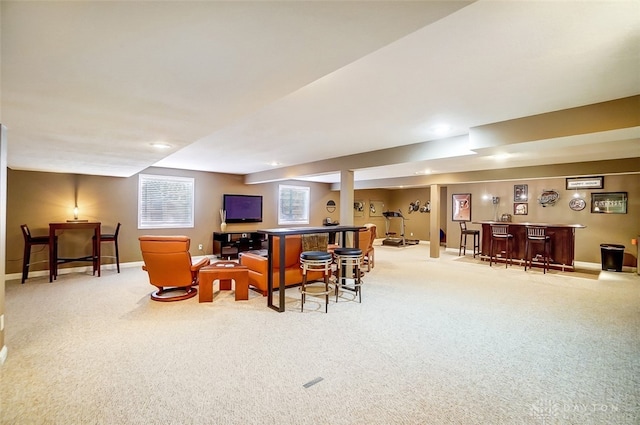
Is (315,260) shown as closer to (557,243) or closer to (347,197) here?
(347,197)

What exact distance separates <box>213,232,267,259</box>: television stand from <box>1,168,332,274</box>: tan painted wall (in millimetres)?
320

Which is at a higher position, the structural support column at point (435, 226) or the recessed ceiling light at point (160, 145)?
the recessed ceiling light at point (160, 145)

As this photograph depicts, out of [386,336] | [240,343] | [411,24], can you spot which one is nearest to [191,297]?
[240,343]

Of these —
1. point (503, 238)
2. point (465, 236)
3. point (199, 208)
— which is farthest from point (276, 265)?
point (465, 236)

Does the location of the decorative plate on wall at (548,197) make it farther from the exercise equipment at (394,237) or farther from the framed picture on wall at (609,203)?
the exercise equipment at (394,237)

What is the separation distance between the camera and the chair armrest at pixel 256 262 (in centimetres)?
434

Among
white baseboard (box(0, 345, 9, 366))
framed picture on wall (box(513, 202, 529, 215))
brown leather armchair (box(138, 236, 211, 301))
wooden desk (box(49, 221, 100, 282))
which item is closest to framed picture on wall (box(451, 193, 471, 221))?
framed picture on wall (box(513, 202, 529, 215))

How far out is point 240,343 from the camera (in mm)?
2879

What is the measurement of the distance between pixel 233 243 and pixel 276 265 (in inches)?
150

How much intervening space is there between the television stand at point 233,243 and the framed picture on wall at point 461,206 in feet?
21.7

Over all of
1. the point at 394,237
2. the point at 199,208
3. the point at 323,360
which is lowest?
the point at 323,360

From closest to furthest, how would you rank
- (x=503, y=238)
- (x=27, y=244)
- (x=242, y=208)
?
1. (x=27, y=244)
2. (x=503, y=238)
3. (x=242, y=208)

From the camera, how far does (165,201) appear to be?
7340mm

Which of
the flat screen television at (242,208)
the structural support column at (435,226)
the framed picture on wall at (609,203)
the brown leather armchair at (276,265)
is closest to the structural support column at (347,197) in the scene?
the brown leather armchair at (276,265)
